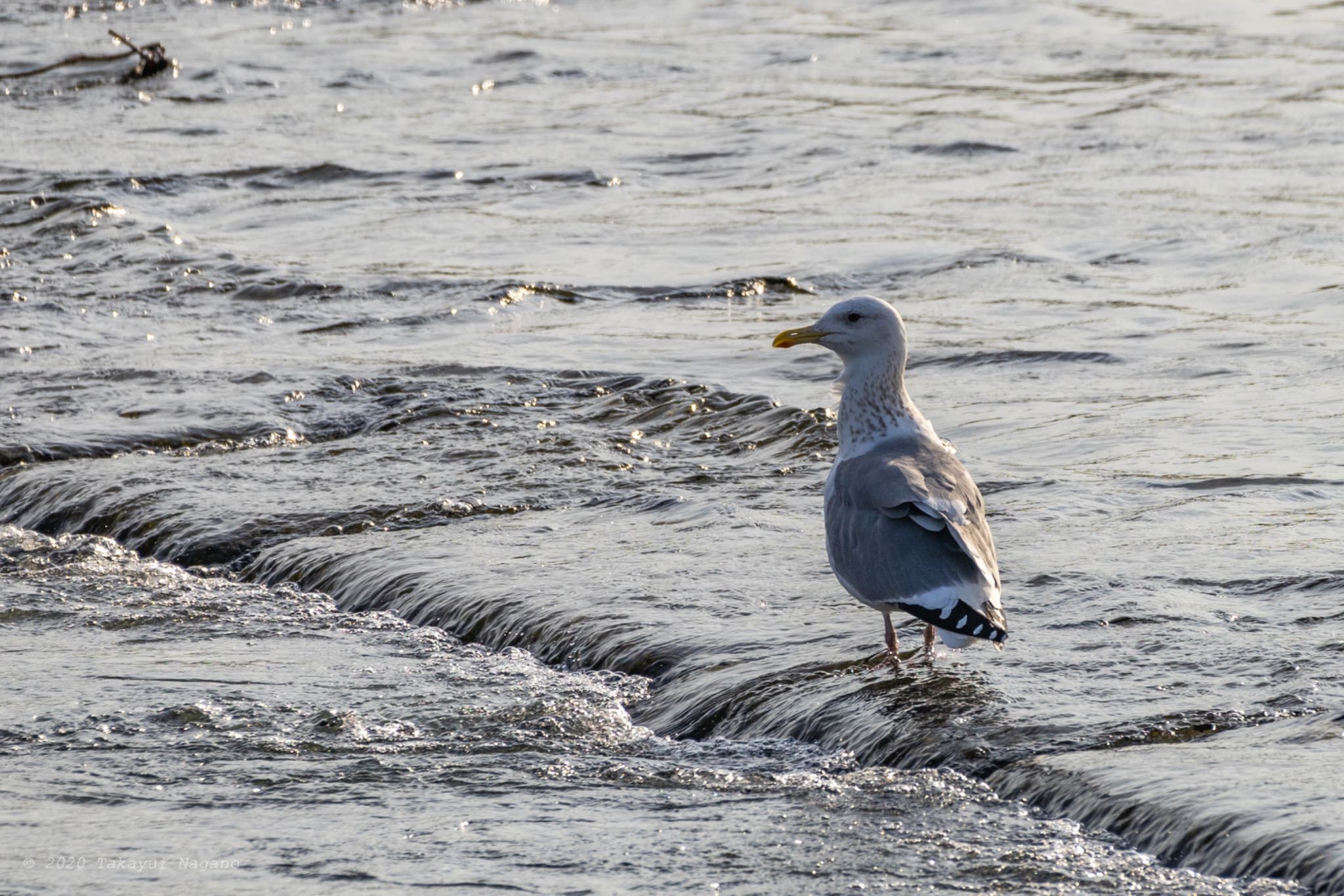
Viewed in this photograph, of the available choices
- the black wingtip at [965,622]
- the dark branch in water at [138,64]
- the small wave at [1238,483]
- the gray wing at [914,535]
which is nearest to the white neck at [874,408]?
the gray wing at [914,535]

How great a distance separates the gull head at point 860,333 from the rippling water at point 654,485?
2.44 feet

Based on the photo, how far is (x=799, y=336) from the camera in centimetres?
641

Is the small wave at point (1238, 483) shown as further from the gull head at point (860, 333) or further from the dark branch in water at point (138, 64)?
the dark branch in water at point (138, 64)

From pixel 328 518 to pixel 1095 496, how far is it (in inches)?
110

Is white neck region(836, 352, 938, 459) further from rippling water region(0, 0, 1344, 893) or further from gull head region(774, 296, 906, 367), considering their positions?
rippling water region(0, 0, 1344, 893)

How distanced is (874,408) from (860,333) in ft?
1.09

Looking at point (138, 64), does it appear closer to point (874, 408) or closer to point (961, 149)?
point (961, 149)

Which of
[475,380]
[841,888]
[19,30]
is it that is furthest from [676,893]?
[19,30]

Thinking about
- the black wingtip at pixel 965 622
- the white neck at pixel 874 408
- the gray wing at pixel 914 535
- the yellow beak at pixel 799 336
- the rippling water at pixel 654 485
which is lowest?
the rippling water at pixel 654 485

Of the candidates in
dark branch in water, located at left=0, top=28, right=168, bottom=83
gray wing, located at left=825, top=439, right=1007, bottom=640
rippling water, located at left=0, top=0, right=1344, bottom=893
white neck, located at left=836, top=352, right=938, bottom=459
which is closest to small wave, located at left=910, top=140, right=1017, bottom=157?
rippling water, located at left=0, top=0, right=1344, bottom=893

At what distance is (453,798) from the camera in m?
4.82

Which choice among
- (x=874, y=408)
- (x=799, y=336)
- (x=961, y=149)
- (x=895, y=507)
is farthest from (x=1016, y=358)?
(x=961, y=149)

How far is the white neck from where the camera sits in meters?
6.03

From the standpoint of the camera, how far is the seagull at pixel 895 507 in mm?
5188
